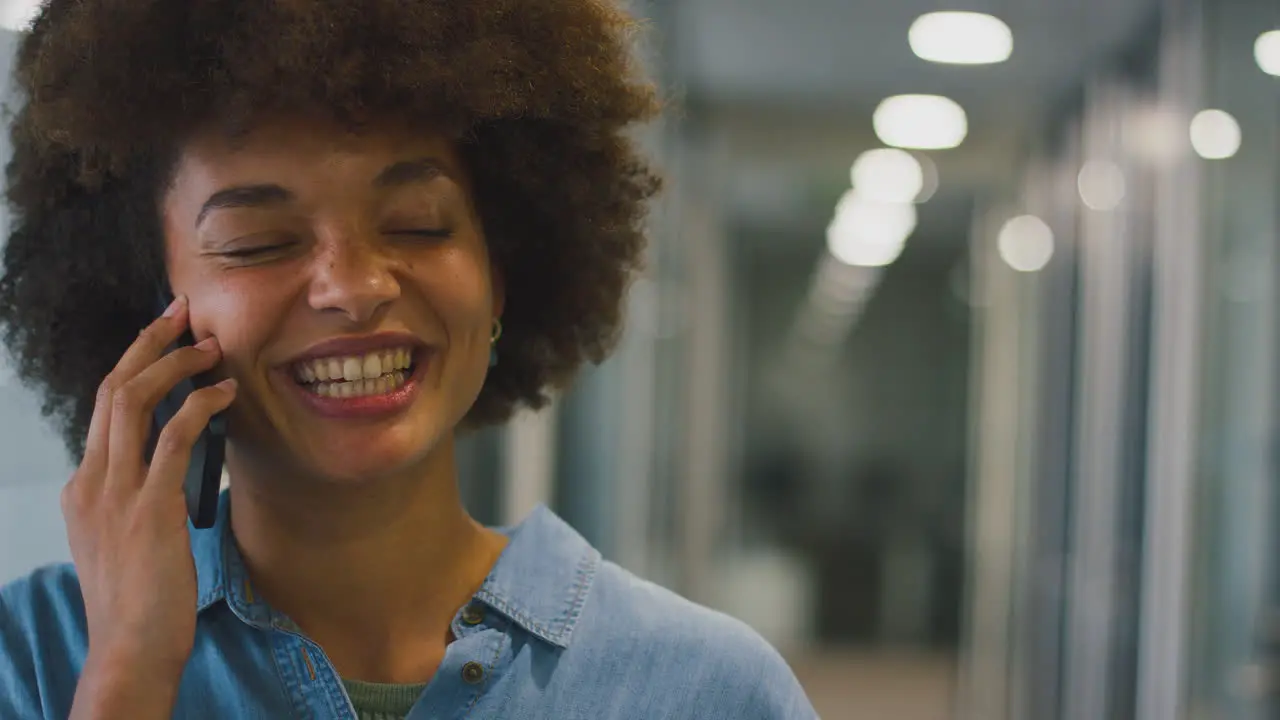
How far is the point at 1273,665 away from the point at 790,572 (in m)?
8.58

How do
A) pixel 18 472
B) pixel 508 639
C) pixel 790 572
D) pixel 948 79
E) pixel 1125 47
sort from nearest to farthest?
pixel 508 639 < pixel 18 472 < pixel 1125 47 < pixel 948 79 < pixel 790 572

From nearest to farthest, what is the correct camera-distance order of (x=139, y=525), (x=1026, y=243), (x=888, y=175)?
(x=139, y=525), (x=1026, y=243), (x=888, y=175)

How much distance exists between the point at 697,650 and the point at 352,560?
338 mm

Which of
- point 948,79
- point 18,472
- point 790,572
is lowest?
point 790,572

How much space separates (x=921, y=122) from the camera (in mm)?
5828

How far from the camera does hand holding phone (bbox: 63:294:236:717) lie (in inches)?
39.7

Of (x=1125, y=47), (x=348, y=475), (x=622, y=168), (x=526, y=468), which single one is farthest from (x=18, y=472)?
(x=1125, y=47)

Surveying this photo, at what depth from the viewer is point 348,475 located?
113 cm

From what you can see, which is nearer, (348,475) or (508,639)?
(348,475)

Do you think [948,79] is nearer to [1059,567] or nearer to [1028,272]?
[1028,272]

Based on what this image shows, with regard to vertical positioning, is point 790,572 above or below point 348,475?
below

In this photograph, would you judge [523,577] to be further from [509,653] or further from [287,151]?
[287,151]

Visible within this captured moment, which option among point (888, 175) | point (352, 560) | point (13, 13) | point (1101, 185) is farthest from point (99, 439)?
point (888, 175)

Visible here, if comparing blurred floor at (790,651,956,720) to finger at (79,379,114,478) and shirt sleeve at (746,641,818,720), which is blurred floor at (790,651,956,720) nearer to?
shirt sleeve at (746,641,818,720)
